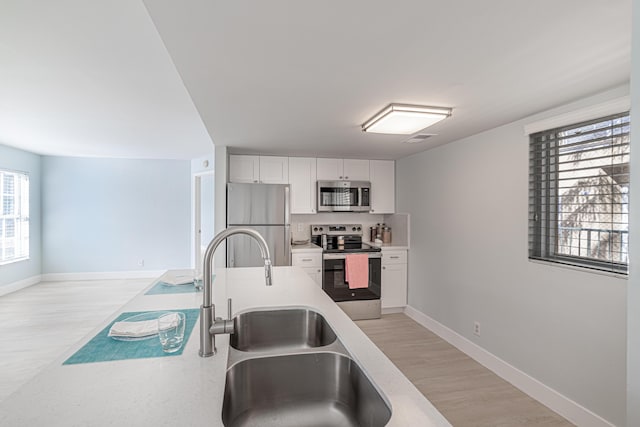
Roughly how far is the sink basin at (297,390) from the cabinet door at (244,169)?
10.8 ft

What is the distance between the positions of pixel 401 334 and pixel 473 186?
1871 millimetres

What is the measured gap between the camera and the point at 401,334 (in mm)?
3656

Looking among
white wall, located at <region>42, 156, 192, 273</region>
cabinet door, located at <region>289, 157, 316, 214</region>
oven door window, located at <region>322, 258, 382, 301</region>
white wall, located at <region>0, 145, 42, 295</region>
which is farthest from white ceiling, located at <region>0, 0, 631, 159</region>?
white wall, located at <region>42, 156, 192, 273</region>

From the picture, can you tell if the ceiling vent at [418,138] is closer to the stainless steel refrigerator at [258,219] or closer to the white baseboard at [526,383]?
the stainless steel refrigerator at [258,219]

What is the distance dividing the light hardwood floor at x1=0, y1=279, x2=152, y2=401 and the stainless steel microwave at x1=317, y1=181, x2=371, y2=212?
327 centimetres

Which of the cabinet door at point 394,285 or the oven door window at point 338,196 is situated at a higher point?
the oven door window at point 338,196

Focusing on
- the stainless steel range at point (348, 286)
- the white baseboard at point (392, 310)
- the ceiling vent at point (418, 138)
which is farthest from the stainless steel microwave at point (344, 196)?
the white baseboard at point (392, 310)

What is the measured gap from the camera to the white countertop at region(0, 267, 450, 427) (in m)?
0.74

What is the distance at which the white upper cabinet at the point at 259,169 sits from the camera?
4125 millimetres

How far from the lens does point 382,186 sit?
462 cm

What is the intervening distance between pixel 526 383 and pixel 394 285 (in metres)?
1.99

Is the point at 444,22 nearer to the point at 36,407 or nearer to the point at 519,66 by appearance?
the point at 519,66

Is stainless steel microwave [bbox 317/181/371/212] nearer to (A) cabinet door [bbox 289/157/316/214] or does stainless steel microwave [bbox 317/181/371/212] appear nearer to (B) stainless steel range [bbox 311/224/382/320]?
(A) cabinet door [bbox 289/157/316/214]

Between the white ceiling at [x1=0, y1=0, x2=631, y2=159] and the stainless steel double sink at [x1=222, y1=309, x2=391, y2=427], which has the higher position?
the white ceiling at [x1=0, y1=0, x2=631, y2=159]
